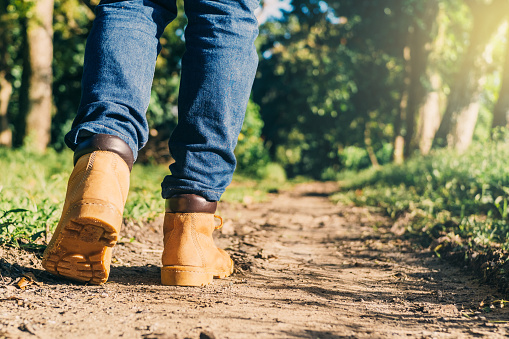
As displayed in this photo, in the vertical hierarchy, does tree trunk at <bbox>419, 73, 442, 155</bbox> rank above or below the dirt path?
above

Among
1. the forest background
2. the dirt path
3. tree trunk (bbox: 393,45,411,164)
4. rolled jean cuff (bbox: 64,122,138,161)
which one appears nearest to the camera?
the dirt path

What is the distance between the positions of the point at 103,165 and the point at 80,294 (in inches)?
16.4

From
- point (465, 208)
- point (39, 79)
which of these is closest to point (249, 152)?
point (39, 79)

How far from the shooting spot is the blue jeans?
63.5 inches

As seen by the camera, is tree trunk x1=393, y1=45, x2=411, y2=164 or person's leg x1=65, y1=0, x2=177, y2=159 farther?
tree trunk x1=393, y1=45, x2=411, y2=164

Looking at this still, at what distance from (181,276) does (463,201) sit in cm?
326

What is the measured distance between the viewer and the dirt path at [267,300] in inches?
47.1

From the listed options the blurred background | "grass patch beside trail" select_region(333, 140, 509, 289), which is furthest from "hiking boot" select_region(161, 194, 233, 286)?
the blurred background

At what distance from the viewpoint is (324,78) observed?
679 inches

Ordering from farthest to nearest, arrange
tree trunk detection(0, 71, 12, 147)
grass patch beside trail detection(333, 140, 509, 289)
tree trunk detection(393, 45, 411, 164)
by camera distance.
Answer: tree trunk detection(393, 45, 411, 164)
tree trunk detection(0, 71, 12, 147)
grass patch beside trail detection(333, 140, 509, 289)

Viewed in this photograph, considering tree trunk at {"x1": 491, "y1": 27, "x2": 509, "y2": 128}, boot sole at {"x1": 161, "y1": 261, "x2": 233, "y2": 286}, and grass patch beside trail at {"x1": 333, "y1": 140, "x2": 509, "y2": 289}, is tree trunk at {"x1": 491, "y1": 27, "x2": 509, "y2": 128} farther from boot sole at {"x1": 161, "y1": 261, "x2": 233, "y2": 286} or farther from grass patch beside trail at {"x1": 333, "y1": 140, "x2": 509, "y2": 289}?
boot sole at {"x1": 161, "y1": 261, "x2": 233, "y2": 286}

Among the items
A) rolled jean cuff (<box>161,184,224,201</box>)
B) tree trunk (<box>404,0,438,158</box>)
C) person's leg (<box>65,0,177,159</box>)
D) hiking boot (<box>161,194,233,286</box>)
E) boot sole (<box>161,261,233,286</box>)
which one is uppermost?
tree trunk (<box>404,0,438,158</box>)

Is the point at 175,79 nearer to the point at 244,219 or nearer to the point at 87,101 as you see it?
the point at 244,219

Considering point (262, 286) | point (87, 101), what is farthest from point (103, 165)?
point (262, 286)
